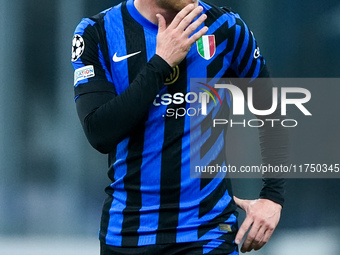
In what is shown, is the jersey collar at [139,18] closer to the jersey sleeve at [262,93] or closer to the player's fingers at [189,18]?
the player's fingers at [189,18]

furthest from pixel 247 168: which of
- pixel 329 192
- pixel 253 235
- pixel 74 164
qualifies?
pixel 253 235

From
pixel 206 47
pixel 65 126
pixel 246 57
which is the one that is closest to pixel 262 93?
pixel 246 57

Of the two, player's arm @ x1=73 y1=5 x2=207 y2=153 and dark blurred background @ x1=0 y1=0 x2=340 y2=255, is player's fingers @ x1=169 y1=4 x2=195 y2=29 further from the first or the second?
dark blurred background @ x1=0 y1=0 x2=340 y2=255

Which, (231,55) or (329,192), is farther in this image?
(329,192)

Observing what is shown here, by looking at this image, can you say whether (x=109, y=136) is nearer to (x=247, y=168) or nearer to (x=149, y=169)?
(x=149, y=169)

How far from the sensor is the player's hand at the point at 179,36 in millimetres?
2260

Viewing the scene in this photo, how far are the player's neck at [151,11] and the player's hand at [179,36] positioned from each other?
7cm

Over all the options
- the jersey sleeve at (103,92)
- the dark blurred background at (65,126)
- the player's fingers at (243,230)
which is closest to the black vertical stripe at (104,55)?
the jersey sleeve at (103,92)

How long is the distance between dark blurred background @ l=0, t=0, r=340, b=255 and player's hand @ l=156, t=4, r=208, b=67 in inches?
106

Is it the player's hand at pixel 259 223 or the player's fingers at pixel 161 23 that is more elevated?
the player's fingers at pixel 161 23

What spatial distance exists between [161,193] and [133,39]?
525 millimetres

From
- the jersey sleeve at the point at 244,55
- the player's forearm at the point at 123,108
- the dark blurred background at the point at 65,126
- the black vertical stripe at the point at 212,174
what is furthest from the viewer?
the dark blurred background at the point at 65,126

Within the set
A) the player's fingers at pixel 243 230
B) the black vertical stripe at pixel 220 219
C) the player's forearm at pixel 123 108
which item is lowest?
the player's fingers at pixel 243 230

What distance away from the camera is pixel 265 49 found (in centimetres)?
494
